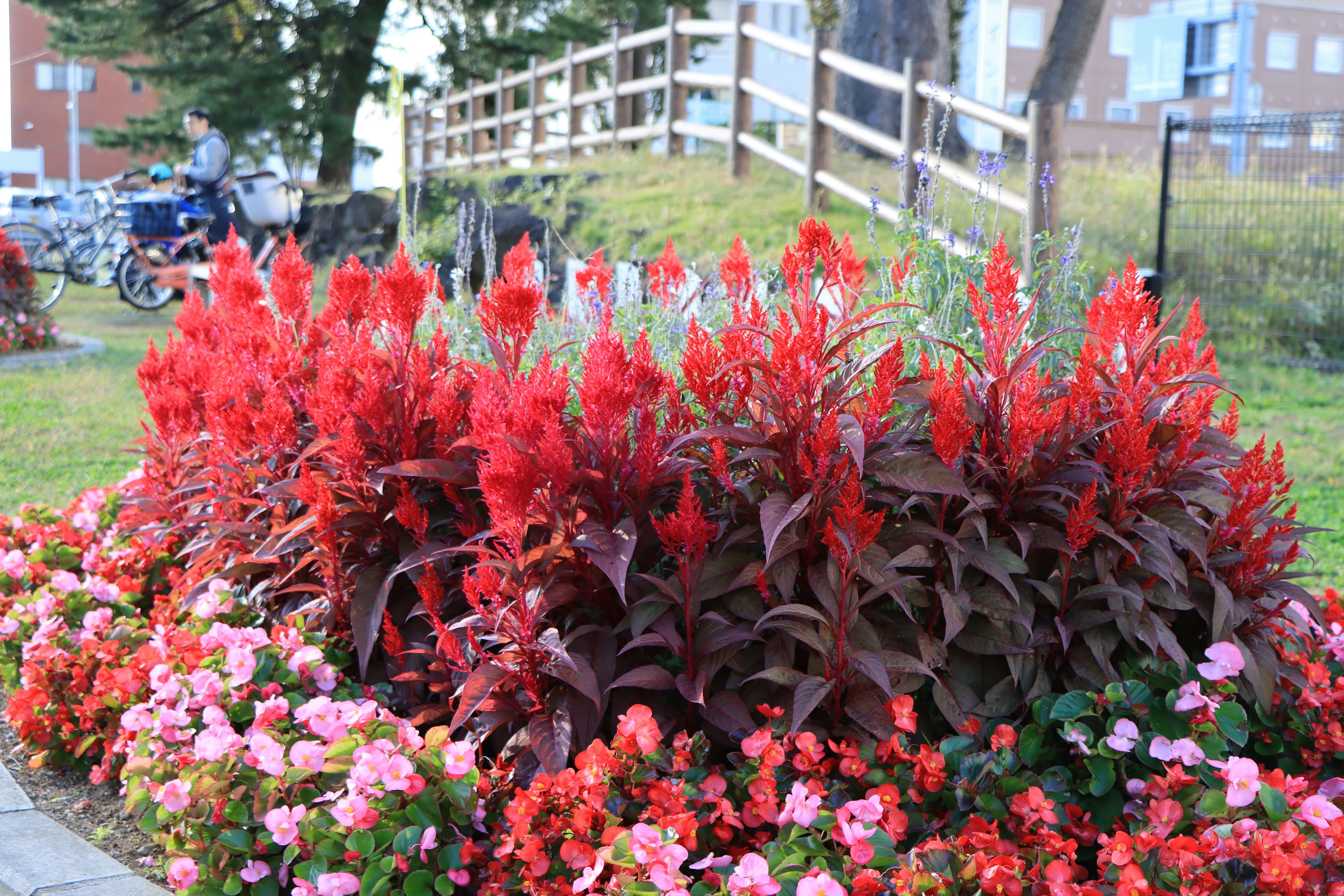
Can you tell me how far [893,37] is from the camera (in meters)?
11.5

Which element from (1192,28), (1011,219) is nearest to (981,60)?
(1192,28)

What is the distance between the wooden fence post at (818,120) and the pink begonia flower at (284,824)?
8.27 meters

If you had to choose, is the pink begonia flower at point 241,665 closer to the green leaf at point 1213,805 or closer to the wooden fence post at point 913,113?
the green leaf at point 1213,805

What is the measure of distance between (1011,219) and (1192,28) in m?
4.54

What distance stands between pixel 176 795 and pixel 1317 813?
1.91 metres

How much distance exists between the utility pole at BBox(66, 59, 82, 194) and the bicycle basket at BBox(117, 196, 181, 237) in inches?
1435

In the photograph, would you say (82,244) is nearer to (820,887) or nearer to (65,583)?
(65,583)

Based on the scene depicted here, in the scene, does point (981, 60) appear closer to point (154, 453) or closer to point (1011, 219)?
point (1011, 219)

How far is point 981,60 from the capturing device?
111 feet

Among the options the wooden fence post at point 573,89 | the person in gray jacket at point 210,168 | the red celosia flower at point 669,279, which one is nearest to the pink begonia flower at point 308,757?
the red celosia flower at point 669,279

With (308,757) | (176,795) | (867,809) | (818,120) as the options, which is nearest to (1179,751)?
(867,809)

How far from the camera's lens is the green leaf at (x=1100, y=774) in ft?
6.34

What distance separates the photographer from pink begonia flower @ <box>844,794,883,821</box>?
5.84ft

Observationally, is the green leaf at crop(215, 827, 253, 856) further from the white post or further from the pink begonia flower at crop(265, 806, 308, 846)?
the white post
